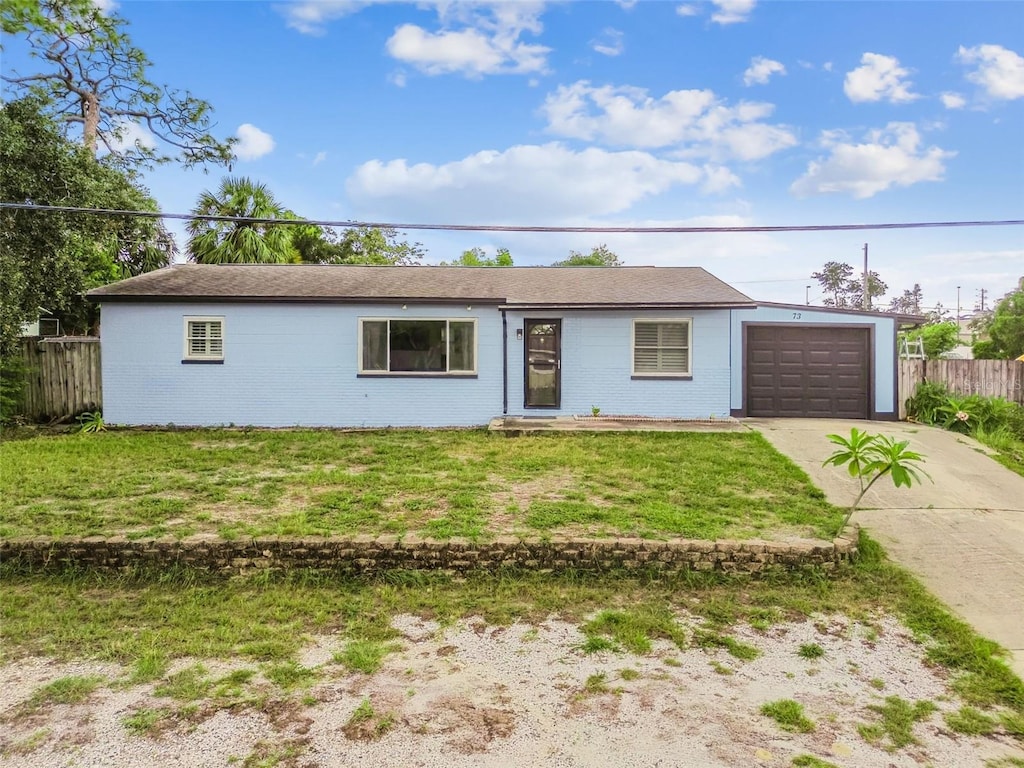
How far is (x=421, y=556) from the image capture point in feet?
13.9

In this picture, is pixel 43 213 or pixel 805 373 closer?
pixel 43 213

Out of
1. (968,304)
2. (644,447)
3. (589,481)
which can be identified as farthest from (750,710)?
(968,304)

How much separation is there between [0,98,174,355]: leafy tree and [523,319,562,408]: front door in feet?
26.6

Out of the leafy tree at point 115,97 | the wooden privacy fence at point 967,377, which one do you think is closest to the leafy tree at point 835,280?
the wooden privacy fence at point 967,377

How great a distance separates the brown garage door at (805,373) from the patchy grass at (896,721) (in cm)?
897

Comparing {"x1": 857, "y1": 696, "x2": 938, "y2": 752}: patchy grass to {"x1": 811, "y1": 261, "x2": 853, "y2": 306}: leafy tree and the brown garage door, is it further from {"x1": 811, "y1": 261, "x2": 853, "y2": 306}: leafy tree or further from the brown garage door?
{"x1": 811, "y1": 261, "x2": 853, "y2": 306}: leafy tree

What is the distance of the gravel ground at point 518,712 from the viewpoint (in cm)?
231

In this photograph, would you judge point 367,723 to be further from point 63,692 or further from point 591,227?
point 591,227

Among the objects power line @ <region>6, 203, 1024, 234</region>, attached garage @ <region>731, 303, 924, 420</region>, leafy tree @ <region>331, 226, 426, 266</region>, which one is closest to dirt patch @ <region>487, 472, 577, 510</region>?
power line @ <region>6, 203, 1024, 234</region>

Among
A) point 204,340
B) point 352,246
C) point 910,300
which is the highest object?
point 910,300

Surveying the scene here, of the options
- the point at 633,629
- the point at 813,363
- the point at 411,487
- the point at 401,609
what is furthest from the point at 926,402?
the point at 401,609

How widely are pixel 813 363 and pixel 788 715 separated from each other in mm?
9944

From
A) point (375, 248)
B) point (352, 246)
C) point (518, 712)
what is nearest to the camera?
point (518, 712)

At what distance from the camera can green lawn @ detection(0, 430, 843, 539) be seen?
4.76 m
